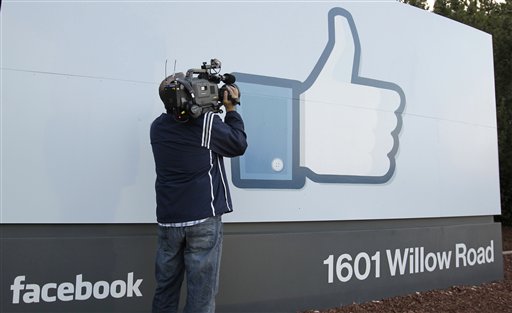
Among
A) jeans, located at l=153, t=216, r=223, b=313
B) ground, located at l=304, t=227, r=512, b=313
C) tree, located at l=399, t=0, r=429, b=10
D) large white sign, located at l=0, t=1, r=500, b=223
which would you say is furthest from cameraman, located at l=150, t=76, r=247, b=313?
tree, located at l=399, t=0, r=429, b=10

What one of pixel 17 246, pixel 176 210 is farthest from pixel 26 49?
pixel 176 210

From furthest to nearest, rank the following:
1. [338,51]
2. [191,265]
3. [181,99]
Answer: [338,51]
[191,265]
[181,99]

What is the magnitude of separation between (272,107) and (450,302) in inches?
103

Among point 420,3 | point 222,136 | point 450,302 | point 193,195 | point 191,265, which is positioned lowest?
point 450,302

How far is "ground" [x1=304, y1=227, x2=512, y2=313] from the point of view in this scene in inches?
172

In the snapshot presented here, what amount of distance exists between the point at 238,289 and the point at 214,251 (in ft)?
3.53

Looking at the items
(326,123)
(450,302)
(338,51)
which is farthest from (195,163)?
(450,302)

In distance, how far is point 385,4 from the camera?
15.5 ft

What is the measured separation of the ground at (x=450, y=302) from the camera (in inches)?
172

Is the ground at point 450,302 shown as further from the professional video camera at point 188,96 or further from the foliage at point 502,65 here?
the foliage at point 502,65

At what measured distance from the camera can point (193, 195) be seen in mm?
2811

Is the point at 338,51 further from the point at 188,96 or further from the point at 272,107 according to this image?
the point at 188,96

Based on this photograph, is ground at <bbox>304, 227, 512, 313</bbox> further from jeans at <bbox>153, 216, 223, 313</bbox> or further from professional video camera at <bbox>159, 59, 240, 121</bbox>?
professional video camera at <bbox>159, 59, 240, 121</bbox>

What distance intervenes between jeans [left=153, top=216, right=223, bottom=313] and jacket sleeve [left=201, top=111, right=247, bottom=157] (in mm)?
417
